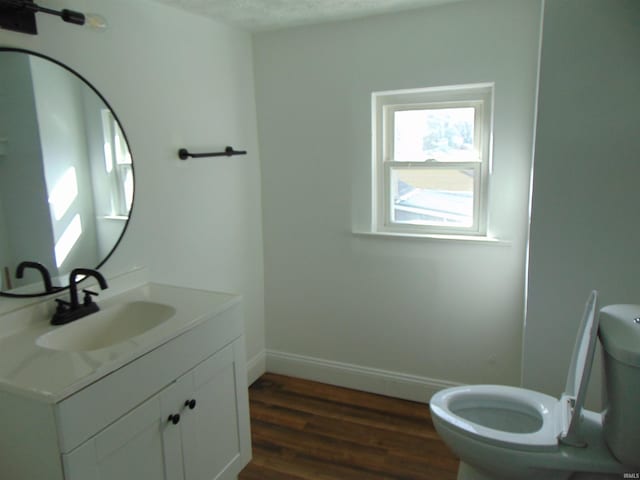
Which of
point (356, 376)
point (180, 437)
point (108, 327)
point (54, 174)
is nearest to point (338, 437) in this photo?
point (356, 376)

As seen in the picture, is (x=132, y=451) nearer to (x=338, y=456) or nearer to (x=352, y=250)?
(x=338, y=456)

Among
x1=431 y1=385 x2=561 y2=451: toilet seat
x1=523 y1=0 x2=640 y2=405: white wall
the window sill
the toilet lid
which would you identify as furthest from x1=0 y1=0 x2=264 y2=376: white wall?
the toilet lid

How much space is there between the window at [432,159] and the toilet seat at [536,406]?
3.17 ft

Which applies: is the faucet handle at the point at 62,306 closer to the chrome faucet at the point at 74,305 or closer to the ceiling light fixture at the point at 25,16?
the chrome faucet at the point at 74,305

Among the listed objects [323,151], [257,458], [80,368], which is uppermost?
[323,151]

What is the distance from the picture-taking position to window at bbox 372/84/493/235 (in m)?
2.54

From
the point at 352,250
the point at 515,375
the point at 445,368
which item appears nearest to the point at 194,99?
the point at 352,250

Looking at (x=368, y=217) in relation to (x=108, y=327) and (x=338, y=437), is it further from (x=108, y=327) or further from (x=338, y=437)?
(x=108, y=327)

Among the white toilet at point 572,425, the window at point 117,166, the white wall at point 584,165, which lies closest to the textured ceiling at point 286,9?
the window at point 117,166

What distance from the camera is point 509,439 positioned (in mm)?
1614

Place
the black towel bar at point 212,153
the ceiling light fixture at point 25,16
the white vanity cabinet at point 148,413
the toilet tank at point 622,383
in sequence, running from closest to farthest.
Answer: the white vanity cabinet at point 148,413
the toilet tank at point 622,383
the ceiling light fixture at point 25,16
the black towel bar at point 212,153

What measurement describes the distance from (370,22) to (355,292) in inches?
61.5

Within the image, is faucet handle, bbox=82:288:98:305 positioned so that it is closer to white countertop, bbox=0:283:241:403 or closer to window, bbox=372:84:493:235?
white countertop, bbox=0:283:241:403

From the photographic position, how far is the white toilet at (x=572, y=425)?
142 centimetres
